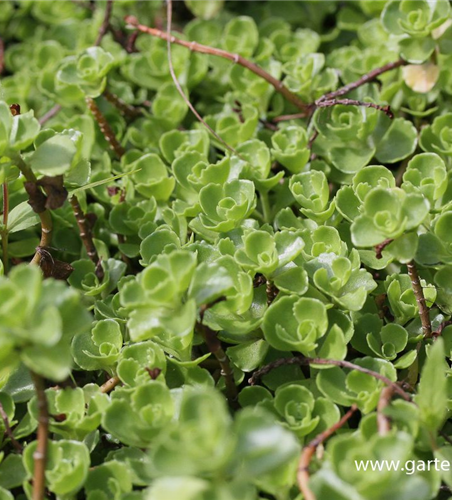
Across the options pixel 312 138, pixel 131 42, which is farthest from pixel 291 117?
pixel 131 42

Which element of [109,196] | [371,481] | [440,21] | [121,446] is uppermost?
[440,21]

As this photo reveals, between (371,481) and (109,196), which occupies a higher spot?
(371,481)

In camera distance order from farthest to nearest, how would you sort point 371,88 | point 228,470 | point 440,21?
point 371,88
point 440,21
point 228,470

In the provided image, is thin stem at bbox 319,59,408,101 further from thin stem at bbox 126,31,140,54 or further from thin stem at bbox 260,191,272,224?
thin stem at bbox 126,31,140,54

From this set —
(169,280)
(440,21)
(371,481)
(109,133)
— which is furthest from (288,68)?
(371,481)

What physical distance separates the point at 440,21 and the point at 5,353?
3.70 feet

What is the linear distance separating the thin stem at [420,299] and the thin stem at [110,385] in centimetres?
53

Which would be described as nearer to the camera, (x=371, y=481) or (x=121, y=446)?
(x=371, y=481)

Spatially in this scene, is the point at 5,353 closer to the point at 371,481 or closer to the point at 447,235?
the point at 371,481

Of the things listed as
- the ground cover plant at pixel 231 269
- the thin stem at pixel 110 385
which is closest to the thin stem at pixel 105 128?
the ground cover plant at pixel 231 269

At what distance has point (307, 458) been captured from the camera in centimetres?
89

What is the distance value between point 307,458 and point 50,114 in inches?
45.7

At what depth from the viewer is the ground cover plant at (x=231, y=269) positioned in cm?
84

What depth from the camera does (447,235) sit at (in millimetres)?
1150
